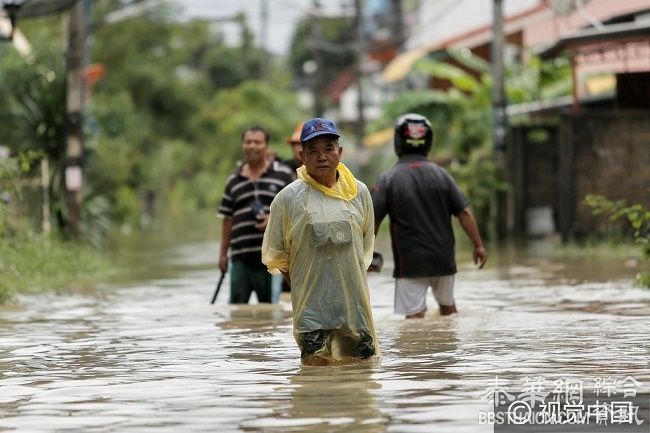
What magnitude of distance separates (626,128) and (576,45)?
61.6 inches

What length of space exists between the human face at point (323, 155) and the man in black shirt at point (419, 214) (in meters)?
3.11

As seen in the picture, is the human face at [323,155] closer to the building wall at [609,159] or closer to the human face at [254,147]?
the human face at [254,147]

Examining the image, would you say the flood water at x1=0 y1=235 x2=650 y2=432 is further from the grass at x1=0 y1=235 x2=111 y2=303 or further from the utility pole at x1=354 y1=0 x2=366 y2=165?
the utility pole at x1=354 y1=0 x2=366 y2=165

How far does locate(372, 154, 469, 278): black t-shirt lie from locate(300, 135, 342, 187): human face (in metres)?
3.08

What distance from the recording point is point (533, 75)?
38.0 m

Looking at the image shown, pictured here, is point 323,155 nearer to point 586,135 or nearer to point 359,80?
point 586,135

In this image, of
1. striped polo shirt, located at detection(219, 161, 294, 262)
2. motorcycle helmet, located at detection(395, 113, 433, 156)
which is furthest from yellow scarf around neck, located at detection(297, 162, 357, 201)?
striped polo shirt, located at detection(219, 161, 294, 262)

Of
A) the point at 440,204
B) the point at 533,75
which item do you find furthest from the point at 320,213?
the point at 533,75

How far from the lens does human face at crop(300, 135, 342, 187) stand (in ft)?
37.2

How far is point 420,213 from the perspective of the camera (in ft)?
47.5

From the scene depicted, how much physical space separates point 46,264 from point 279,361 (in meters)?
12.4

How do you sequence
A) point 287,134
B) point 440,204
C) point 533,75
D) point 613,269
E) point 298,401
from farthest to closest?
point 287,134, point 533,75, point 613,269, point 440,204, point 298,401

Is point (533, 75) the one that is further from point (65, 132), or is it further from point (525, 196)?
point (65, 132)

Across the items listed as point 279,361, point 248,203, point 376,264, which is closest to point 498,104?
point 248,203
